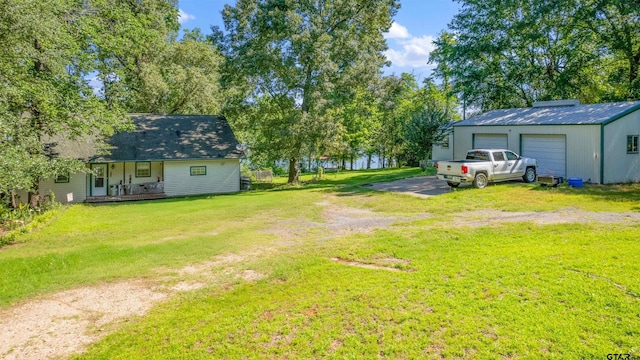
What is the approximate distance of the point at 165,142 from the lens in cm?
2316

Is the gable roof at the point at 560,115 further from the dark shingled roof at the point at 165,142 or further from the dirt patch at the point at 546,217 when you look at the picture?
the dark shingled roof at the point at 165,142

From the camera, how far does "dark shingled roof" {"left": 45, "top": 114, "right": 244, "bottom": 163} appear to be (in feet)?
69.9

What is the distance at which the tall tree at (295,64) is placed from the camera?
22.0m

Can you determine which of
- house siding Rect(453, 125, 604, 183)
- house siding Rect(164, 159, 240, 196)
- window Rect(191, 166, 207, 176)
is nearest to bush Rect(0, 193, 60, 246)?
house siding Rect(164, 159, 240, 196)

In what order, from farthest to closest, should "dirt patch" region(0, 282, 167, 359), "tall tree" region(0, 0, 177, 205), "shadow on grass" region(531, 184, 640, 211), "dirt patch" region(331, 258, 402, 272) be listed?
"shadow on grass" region(531, 184, 640, 211) → "tall tree" region(0, 0, 177, 205) → "dirt patch" region(331, 258, 402, 272) → "dirt patch" region(0, 282, 167, 359)

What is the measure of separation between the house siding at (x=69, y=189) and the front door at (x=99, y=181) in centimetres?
43

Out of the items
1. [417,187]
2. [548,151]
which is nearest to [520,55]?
[548,151]

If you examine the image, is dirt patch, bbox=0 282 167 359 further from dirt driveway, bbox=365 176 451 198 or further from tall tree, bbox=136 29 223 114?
tall tree, bbox=136 29 223 114

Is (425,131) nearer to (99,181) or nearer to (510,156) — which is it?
(510,156)

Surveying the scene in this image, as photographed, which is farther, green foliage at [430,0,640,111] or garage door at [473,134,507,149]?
green foliage at [430,0,640,111]

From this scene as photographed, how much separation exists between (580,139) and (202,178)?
Answer: 20.5m

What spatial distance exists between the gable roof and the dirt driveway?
5.31 meters

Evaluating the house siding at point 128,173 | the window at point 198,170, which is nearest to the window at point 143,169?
the house siding at point 128,173

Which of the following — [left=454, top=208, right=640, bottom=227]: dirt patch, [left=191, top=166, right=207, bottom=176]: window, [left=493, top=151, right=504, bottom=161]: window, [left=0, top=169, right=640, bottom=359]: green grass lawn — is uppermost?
[left=493, top=151, right=504, bottom=161]: window
